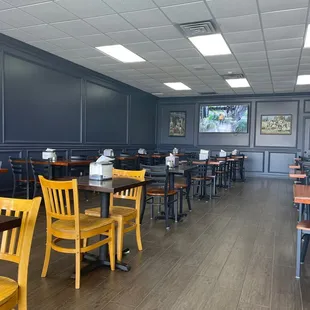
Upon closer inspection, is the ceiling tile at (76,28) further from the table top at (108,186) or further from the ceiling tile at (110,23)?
the table top at (108,186)

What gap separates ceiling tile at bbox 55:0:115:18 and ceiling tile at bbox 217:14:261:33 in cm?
168

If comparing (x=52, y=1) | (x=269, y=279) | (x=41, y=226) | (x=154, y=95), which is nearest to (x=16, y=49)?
(x=52, y=1)

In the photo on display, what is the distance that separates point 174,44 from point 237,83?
4042 millimetres

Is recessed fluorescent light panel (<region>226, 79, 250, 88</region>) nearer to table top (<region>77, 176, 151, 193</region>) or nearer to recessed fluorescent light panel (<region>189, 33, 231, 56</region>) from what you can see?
recessed fluorescent light panel (<region>189, 33, 231, 56</region>)

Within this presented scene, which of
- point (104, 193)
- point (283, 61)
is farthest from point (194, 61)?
point (104, 193)

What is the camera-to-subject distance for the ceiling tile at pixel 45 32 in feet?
16.7

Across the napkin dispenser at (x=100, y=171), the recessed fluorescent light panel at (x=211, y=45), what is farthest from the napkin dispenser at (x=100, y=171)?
the recessed fluorescent light panel at (x=211, y=45)

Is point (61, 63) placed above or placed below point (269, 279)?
above

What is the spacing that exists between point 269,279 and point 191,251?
887mm

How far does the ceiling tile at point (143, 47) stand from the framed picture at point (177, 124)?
6103 mm

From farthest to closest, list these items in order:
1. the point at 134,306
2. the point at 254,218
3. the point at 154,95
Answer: the point at 154,95 → the point at 254,218 → the point at 134,306

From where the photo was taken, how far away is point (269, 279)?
260 cm

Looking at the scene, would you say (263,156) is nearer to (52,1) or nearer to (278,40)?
(278,40)

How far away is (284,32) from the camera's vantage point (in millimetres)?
4945
